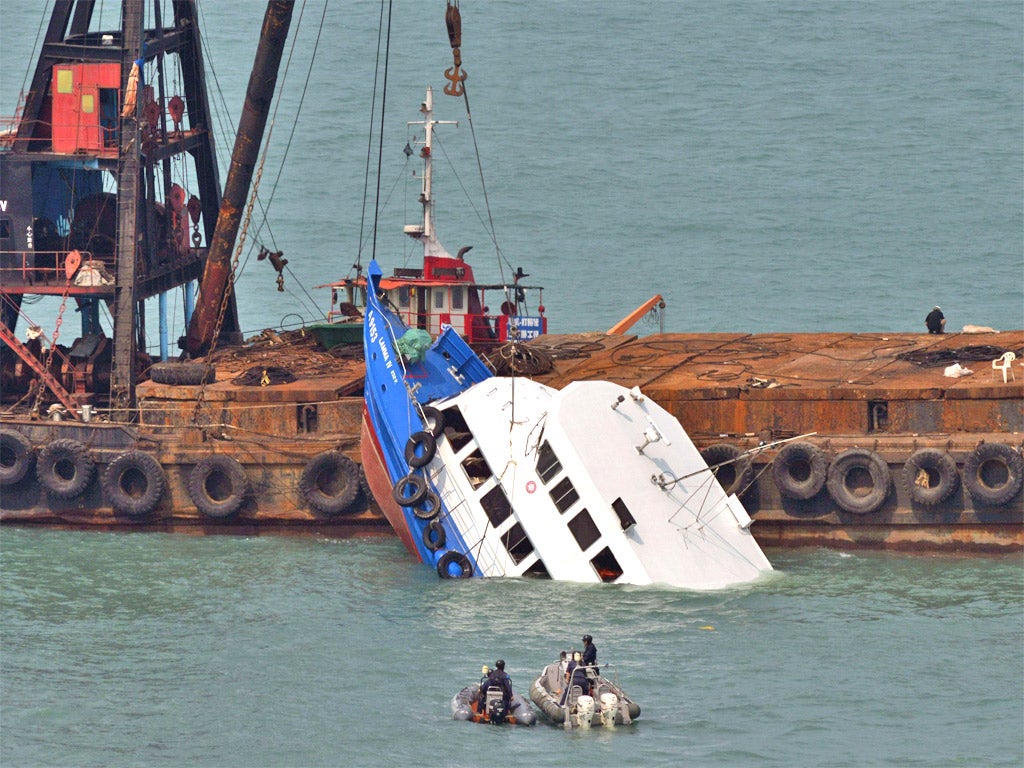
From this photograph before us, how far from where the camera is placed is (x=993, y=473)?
98.2 feet

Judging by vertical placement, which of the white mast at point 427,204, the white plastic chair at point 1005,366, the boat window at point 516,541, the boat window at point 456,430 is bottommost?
the boat window at point 516,541

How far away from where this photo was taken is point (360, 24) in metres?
74.8

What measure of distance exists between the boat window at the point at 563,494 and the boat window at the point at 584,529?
0.25m

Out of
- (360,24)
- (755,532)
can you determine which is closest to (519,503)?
(755,532)

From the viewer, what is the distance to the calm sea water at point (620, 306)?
22547mm

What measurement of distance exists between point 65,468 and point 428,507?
26.5 ft

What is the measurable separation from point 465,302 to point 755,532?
24.0ft

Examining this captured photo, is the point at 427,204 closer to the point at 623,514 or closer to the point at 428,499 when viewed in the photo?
the point at 428,499

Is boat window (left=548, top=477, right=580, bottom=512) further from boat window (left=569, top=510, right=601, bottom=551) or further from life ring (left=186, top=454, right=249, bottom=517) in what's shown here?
life ring (left=186, top=454, right=249, bottom=517)

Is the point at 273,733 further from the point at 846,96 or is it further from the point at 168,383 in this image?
the point at 846,96

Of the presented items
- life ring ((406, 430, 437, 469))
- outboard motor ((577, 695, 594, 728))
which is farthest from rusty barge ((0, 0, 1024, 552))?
outboard motor ((577, 695, 594, 728))

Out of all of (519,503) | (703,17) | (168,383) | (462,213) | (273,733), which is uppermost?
(703,17)

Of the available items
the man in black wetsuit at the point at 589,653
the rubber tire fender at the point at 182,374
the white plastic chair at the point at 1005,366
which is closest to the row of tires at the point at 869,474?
the white plastic chair at the point at 1005,366

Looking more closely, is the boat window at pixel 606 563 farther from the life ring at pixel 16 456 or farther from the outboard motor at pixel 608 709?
the life ring at pixel 16 456
